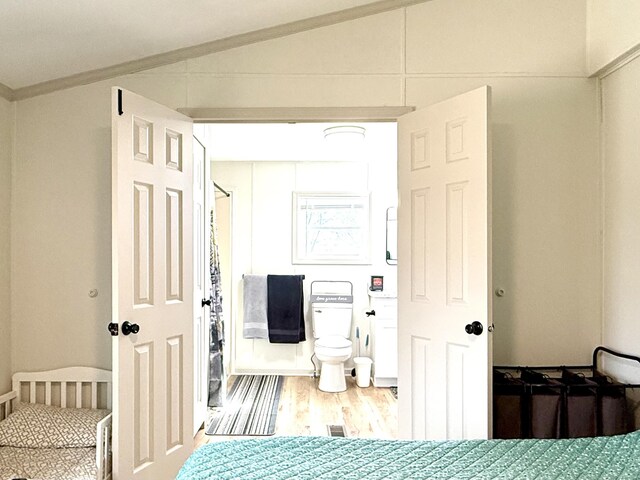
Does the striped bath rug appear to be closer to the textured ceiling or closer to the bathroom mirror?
the bathroom mirror

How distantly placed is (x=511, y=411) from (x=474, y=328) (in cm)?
49

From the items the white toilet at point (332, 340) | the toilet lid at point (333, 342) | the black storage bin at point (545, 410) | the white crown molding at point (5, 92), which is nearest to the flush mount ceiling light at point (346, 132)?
the white toilet at point (332, 340)

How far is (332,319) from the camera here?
483 centimetres

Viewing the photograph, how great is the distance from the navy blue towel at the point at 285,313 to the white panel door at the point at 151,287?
2229 millimetres

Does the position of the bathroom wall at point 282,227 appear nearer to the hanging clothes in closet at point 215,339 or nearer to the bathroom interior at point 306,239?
the bathroom interior at point 306,239

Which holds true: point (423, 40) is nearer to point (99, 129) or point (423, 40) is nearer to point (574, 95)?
point (574, 95)

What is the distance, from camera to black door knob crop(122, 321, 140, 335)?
2164 millimetres

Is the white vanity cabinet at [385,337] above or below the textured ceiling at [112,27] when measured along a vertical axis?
below

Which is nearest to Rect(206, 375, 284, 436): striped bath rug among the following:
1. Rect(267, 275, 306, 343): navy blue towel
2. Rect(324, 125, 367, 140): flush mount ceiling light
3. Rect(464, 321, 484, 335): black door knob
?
Rect(267, 275, 306, 343): navy blue towel

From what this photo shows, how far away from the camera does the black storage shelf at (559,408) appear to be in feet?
7.22

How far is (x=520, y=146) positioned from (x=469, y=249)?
30.7 inches

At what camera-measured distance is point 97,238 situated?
265cm

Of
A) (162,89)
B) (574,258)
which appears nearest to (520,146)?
(574,258)

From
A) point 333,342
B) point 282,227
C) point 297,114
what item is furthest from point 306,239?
point 297,114
